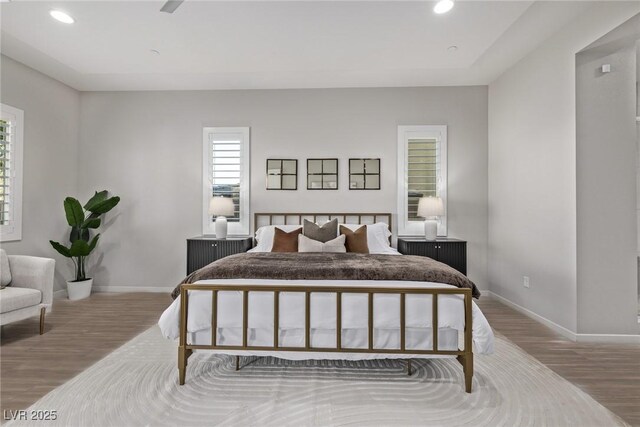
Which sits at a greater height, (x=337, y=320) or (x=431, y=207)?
(x=431, y=207)

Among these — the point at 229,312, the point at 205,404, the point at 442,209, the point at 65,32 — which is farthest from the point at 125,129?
the point at 442,209

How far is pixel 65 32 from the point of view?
311 centimetres

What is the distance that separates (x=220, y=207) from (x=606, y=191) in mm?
4324

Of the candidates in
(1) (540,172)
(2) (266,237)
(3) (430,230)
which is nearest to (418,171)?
(3) (430,230)

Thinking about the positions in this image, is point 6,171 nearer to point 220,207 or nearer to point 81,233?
point 81,233

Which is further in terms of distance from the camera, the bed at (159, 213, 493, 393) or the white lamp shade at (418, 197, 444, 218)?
the white lamp shade at (418, 197, 444, 218)

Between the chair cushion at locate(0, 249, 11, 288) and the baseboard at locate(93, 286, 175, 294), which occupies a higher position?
the chair cushion at locate(0, 249, 11, 288)

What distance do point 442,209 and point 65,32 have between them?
15.5ft

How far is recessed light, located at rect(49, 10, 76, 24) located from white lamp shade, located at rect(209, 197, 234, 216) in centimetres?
230

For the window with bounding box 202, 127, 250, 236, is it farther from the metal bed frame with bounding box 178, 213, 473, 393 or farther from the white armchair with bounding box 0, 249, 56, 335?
the metal bed frame with bounding box 178, 213, 473, 393

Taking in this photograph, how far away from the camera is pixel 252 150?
466 centimetres

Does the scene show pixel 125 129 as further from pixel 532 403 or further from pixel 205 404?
pixel 532 403

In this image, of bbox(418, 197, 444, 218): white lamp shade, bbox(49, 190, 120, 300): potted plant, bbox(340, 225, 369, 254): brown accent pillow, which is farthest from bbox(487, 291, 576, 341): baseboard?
bbox(49, 190, 120, 300): potted plant

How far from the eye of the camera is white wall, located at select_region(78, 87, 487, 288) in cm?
457
